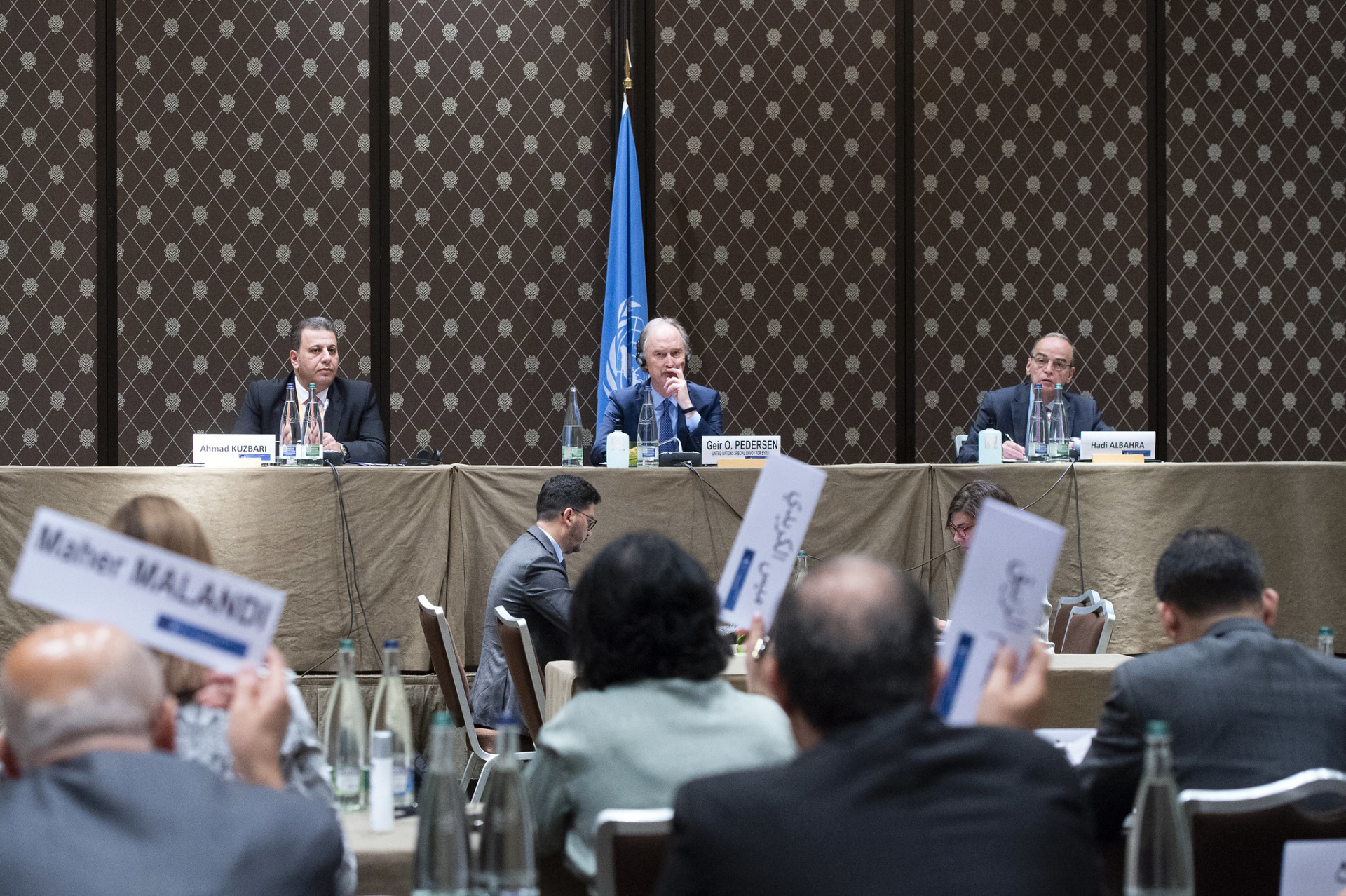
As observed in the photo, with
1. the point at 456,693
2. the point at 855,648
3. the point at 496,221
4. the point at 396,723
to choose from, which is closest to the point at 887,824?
the point at 855,648

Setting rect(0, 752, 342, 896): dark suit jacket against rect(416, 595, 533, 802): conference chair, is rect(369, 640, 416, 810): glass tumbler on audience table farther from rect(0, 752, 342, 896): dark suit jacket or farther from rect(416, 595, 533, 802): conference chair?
rect(416, 595, 533, 802): conference chair

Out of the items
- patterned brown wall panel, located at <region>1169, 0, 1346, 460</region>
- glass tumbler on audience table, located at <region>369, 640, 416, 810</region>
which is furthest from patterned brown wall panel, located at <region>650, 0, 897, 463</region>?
glass tumbler on audience table, located at <region>369, 640, 416, 810</region>

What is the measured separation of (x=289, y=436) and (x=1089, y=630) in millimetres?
2792

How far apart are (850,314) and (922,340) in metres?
0.41

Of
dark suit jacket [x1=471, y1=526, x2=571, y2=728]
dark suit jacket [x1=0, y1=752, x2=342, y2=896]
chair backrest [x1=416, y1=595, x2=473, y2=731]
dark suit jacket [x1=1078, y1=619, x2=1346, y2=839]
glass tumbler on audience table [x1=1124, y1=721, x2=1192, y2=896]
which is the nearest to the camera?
dark suit jacket [x1=0, y1=752, x2=342, y2=896]

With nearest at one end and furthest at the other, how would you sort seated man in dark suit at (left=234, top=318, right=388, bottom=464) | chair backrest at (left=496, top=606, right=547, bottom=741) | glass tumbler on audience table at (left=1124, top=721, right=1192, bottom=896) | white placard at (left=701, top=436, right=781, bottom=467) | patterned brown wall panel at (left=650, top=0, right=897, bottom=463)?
glass tumbler on audience table at (left=1124, top=721, right=1192, bottom=896), chair backrest at (left=496, top=606, right=547, bottom=741), white placard at (left=701, top=436, right=781, bottom=467), seated man in dark suit at (left=234, top=318, right=388, bottom=464), patterned brown wall panel at (left=650, top=0, right=897, bottom=463)

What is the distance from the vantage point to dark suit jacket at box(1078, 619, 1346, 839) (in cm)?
186

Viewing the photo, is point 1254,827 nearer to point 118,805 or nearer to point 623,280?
point 118,805

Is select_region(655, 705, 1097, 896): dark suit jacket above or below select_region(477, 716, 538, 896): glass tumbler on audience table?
above

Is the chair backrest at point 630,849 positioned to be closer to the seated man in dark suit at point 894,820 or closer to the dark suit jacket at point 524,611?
the seated man in dark suit at point 894,820

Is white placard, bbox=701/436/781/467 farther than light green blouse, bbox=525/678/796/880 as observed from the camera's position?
Yes

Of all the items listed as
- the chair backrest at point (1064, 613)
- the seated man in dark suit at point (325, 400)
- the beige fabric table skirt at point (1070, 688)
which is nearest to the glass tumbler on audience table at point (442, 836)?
the beige fabric table skirt at point (1070, 688)

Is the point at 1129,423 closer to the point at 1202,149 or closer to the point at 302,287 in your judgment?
the point at 1202,149

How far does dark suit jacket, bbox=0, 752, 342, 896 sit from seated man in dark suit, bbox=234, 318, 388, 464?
383 centimetres
